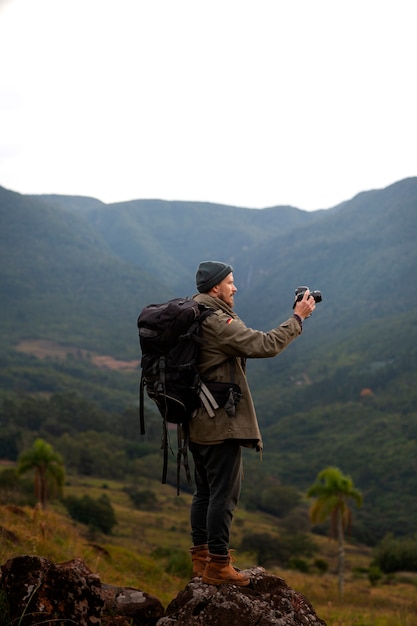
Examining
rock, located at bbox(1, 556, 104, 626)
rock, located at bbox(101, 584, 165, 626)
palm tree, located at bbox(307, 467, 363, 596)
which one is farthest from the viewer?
palm tree, located at bbox(307, 467, 363, 596)

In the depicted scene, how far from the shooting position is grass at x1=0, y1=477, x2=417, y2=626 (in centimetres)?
920

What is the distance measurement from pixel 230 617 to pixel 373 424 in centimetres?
13363

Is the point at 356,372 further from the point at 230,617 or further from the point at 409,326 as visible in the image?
the point at 230,617

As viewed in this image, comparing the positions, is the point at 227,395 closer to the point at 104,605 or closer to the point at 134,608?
the point at 104,605

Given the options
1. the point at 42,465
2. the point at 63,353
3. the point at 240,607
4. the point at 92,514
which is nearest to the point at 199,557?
the point at 240,607

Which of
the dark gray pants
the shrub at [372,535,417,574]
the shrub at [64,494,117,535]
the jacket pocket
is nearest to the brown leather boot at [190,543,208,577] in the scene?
the dark gray pants

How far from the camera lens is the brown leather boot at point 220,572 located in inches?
192

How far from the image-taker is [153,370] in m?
4.75

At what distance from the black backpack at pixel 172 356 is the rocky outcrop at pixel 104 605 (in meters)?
→ 0.94

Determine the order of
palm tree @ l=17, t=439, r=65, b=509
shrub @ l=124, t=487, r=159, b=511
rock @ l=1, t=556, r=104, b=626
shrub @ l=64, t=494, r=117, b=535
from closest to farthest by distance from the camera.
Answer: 1. rock @ l=1, t=556, r=104, b=626
2. palm tree @ l=17, t=439, r=65, b=509
3. shrub @ l=64, t=494, r=117, b=535
4. shrub @ l=124, t=487, r=159, b=511

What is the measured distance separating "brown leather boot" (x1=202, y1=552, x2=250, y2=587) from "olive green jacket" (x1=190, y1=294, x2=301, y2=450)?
0.82 metres

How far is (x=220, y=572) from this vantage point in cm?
493

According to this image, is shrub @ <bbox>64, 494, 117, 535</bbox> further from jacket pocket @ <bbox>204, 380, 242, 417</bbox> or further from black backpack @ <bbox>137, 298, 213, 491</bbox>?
jacket pocket @ <bbox>204, 380, 242, 417</bbox>

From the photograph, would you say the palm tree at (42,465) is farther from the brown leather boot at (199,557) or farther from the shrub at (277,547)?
the shrub at (277,547)
